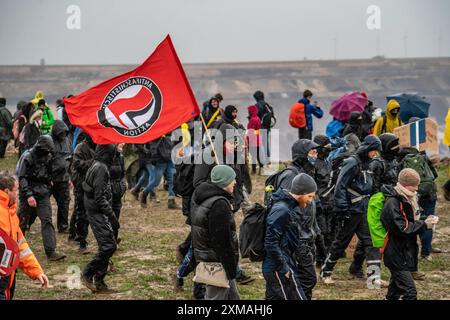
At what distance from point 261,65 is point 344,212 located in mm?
50763

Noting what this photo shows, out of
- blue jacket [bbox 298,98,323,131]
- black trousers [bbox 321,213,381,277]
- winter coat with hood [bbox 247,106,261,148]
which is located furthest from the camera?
blue jacket [bbox 298,98,323,131]

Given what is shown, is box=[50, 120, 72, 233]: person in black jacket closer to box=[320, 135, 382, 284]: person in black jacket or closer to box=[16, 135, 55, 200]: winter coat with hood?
box=[16, 135, 55, 200]: winter coat with hood

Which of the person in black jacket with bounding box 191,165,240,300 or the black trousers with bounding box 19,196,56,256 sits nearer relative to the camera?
the person in black jacket with bounding box 191,165,240,300

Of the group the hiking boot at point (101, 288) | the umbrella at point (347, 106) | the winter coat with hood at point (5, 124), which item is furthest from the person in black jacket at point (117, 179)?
the winter coat with hood at point (5, 124)

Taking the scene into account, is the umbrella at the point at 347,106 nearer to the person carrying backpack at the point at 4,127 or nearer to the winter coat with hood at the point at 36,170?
the winter coat with hood at the point at 36,170

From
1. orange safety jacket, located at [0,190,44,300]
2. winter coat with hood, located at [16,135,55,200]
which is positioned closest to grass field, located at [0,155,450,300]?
winter coat with hood, located at [16,135,55,200]

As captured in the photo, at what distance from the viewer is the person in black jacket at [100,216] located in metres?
9.15

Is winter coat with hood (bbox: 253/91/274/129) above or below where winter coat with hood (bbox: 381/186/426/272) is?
above

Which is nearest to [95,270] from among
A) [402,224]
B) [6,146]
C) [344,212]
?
[344,212]

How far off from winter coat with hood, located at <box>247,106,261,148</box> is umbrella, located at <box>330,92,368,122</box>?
2.71m

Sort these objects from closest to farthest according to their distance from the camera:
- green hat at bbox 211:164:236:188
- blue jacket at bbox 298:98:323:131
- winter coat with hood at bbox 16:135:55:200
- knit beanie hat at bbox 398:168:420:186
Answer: green hat at bbox 211:164:236:188 < knit beanie hat at bbox 398:168:420:186 < winter coat with hood at bbox 16:135:55:200 < blue jacket at bbox 298:98:323:131

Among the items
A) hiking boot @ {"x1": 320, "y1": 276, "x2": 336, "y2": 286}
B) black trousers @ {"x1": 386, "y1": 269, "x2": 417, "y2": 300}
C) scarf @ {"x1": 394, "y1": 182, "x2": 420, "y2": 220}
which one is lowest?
hiking boot @ {"x1": 320, "y1": 276, "x2": 336, "y2": 286}

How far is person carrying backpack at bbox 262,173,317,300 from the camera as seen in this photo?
7.08m

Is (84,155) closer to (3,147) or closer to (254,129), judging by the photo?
(254,129)
